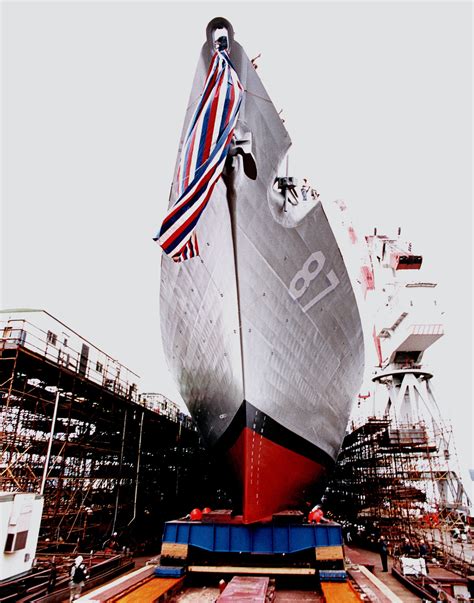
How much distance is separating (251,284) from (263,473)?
139 inches

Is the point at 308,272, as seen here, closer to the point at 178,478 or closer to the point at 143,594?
the point at 143,594

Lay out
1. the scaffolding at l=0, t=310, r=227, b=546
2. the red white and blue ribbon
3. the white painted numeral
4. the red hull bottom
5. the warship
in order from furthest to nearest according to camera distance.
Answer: the scaffolding at l=0, t=310, r=227, b=546
the white painted numeral
the red hull bottom
the warship
the red white and blue ribbon

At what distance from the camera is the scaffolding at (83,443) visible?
10547 mm

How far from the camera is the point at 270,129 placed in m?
8.06

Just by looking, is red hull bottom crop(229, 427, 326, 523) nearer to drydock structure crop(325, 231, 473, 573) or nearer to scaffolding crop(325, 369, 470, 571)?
scaffolding crop(325, 369, 470, 571)

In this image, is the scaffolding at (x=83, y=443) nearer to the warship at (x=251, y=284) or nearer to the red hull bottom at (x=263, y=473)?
the warship at (x=251, y=284)

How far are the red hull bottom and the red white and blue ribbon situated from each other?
378 cm

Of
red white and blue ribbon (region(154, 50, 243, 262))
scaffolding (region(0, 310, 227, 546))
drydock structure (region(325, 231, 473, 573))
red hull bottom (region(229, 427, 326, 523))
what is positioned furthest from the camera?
drydock structure (region(325, 231, 473, 573))

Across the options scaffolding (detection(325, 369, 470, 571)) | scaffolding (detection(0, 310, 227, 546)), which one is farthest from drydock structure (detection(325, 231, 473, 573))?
scaffolding (detection(0, 310, 227, 546))

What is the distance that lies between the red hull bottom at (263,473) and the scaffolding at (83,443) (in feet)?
16.8

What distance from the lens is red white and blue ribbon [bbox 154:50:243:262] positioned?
552 centimetres

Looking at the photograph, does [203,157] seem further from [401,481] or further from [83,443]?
[401,481]

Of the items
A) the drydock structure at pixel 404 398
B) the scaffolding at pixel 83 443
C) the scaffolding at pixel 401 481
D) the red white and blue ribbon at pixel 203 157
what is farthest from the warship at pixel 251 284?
the drydock structure at pixel 404 398

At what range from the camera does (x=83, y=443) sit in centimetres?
1395
